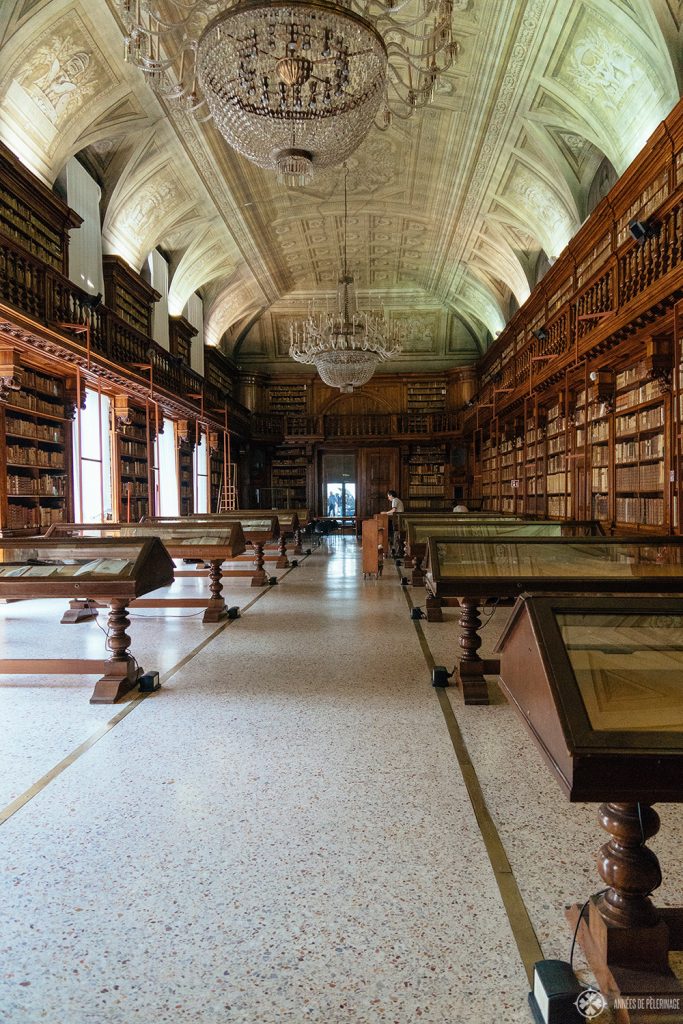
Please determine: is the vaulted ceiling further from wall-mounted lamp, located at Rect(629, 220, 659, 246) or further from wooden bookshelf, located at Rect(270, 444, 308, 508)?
wooden bookshelf, located at Rect(270, 444, 308, 508)

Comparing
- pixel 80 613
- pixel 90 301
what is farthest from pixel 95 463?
pixel 80 613

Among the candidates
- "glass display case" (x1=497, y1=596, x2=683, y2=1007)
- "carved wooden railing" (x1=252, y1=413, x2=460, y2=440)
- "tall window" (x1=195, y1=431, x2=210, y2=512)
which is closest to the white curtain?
"tall window" (x1=195, y1=431, x2=210, y2=512)

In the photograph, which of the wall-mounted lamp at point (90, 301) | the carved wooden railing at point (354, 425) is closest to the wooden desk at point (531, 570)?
the wall-mounted lamp at point (90, 301)

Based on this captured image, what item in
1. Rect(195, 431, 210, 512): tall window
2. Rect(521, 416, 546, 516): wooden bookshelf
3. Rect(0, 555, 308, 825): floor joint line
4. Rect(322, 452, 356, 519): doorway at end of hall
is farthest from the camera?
Rect(322, 452, 356, 519): doorway at end of hall

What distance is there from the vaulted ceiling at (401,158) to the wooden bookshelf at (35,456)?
3.16m

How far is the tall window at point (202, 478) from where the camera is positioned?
1686 centimetres

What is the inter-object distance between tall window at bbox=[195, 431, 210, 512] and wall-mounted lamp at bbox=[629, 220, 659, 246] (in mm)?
12042

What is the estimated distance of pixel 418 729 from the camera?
327 centimetres

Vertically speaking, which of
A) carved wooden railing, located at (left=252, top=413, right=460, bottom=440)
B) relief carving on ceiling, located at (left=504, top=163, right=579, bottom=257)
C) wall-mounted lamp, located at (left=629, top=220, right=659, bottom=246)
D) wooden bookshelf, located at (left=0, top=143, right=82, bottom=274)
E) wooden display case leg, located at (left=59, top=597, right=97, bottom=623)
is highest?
relief carving on ceiling, located at (left=504, top=163, right=579, bottom=257)

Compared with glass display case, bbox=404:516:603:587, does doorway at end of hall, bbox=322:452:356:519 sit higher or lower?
higher

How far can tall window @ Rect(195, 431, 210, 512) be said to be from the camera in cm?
1686

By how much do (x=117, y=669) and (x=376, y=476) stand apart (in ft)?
57.7

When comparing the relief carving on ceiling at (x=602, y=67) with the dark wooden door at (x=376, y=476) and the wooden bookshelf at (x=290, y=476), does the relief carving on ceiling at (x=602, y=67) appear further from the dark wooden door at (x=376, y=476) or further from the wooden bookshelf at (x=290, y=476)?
the wooden bookshelf at (x=290, y=476)

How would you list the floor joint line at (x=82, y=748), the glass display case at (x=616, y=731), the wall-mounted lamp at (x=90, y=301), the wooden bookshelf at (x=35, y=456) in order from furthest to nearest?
the wall-mounted lamp at (x=90, y=301) → the wooden bookshelf at (x=35, y=456) → the floor joint line at (x=82, y=748) → the glass display case at (x=616, y=731)
